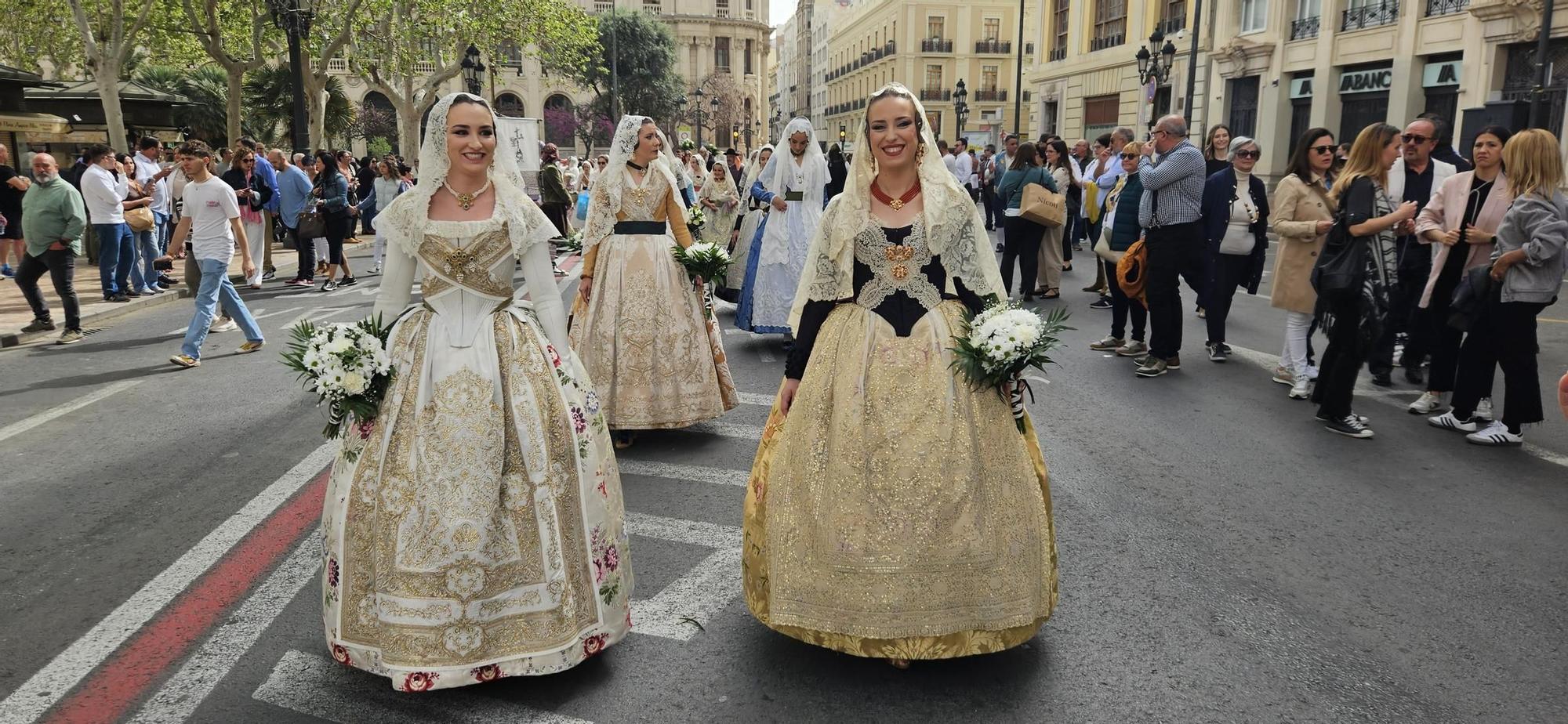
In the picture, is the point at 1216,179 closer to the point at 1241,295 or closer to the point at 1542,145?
the point at 1542,145

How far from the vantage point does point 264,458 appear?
6410 millimetres

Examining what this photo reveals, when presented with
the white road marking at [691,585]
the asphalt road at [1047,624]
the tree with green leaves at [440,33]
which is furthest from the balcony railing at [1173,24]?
the white road marking at [691,585]

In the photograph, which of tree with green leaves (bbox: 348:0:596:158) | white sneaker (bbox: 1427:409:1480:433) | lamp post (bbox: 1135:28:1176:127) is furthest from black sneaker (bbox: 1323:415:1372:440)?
tree with green leaves (bbox: 348:0:596:158)

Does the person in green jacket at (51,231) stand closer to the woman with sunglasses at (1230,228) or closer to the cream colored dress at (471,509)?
the cream colored dress at (471,509)

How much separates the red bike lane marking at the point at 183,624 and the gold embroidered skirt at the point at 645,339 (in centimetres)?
186

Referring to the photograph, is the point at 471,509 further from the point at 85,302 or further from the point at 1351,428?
the point at 85,302

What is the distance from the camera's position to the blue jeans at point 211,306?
9.38m

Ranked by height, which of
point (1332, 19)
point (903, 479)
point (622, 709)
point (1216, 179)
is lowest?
point (622, 709)

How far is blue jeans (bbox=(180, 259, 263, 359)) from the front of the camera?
938 cm

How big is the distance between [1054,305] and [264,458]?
28.4 feet

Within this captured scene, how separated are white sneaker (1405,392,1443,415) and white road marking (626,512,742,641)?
17.0 feet

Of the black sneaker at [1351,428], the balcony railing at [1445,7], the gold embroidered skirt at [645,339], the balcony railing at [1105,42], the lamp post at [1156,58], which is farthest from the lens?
the balcony railing at [1105,42]

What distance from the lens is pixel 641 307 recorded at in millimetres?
6660

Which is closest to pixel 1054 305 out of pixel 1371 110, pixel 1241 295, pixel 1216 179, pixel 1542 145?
pixel 1241 295
